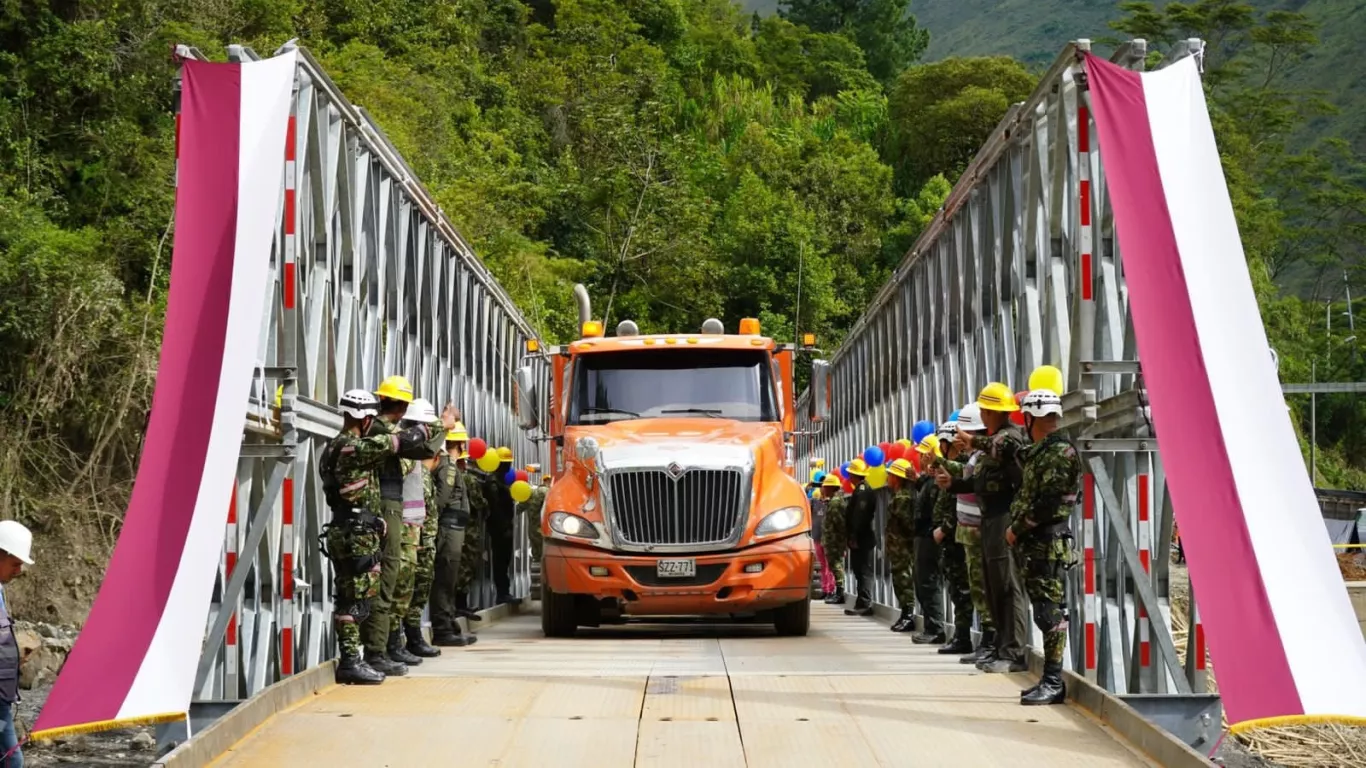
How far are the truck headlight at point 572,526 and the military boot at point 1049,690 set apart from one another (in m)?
6.36

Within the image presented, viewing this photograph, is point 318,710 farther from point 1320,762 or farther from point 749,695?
point 1320,762

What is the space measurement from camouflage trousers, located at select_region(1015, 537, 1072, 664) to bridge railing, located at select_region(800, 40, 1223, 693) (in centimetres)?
12

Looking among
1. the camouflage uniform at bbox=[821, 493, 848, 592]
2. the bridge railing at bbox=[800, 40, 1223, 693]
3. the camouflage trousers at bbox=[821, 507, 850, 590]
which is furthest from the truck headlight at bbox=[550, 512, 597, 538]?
the camouflage trousers at bbox=[821, 507, 850, 590]

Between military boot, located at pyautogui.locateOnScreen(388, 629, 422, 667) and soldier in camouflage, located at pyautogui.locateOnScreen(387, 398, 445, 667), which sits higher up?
soldier in camouflage, located at pyautogui.locateOnScreen(387, 398, 445, 667)

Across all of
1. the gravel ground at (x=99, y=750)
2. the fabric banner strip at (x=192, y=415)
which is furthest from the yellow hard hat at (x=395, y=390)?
the gravel ground at (x=99, y=750)

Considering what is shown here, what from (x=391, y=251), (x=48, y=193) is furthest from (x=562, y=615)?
(x=48, y=193)

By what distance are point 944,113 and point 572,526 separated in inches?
2730

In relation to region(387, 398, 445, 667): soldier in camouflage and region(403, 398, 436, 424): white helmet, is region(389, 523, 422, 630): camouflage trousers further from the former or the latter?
region(403, 398, 436, 424): white helmet

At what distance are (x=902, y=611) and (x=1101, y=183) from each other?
7.78 metres

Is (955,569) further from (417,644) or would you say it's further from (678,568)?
(417,644)

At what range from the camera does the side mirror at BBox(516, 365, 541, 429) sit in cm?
1557

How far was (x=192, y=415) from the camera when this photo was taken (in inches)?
306

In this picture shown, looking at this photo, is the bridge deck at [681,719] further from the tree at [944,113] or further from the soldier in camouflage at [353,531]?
the tree at [944,113]

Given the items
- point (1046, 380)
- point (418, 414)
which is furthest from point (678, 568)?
point (1046, 380)
